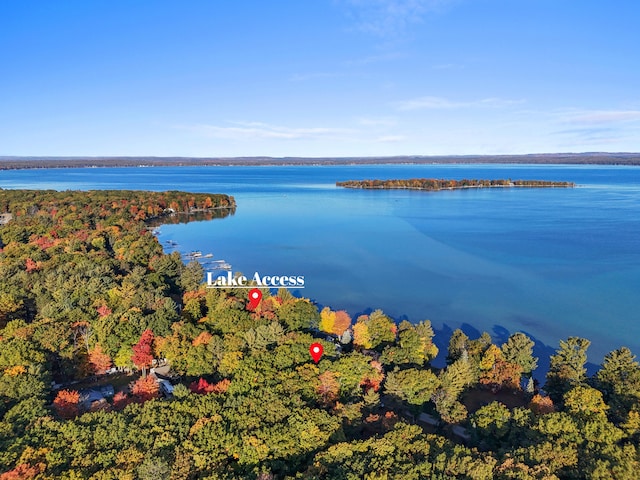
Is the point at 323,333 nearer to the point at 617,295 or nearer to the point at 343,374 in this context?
the point at 343,374

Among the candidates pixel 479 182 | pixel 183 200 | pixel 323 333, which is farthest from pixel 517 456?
pixel 479 182

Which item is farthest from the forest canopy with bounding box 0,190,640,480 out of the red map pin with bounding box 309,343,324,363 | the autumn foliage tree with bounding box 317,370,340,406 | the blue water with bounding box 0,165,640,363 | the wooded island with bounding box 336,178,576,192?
the wooded island with bounding box 336,178,576,192

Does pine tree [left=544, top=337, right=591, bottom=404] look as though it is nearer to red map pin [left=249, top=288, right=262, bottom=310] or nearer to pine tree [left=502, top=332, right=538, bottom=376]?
pine tree [left=502, top=332, right=538, bottom=376]

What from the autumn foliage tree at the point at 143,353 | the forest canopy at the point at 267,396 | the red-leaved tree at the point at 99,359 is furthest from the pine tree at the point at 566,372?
the red-leaved tree at the point at 99,359

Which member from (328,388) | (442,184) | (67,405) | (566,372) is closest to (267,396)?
(328,388)

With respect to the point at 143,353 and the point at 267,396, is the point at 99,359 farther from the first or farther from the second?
the point at 267,396

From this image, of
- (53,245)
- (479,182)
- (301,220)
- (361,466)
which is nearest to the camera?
(361,466)

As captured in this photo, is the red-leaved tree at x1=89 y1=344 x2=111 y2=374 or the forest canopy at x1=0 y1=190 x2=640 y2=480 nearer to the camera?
the forest canopy at x1=0 y1=190 x2=640 y2=480
